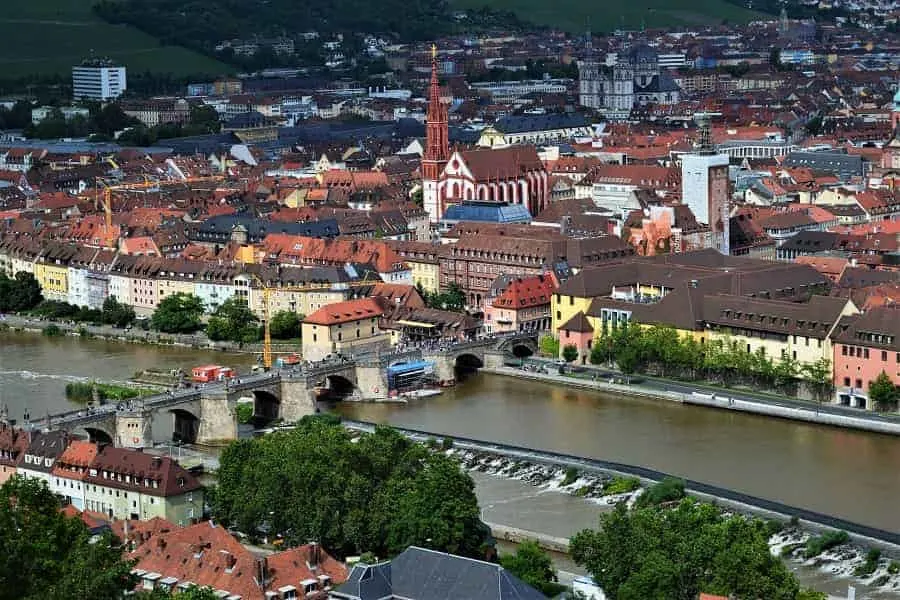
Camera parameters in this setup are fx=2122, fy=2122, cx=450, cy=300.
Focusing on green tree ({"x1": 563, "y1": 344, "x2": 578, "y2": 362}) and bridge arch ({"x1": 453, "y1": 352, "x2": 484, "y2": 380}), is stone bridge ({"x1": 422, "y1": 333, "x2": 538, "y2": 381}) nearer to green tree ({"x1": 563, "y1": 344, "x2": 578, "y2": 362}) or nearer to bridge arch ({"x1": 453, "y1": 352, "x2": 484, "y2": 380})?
bridge arch ({"x1": 453, "y1": 352, "x2": 484, "y2": 380})

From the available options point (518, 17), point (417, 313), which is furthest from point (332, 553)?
point (518, 17)

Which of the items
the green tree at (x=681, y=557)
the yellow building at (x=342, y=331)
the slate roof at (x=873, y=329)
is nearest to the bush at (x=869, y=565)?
the green tree at (x=681, y=557)

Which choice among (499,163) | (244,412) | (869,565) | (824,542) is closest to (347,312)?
(244,412)

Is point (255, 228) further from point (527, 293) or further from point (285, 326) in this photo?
point (527, 293)

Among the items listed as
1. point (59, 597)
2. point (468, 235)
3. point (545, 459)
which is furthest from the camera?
point (468, 235)

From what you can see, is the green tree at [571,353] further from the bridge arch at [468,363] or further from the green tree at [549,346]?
the bridge arch at [468,363]

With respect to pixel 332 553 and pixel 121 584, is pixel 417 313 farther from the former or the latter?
pixel 121 584
